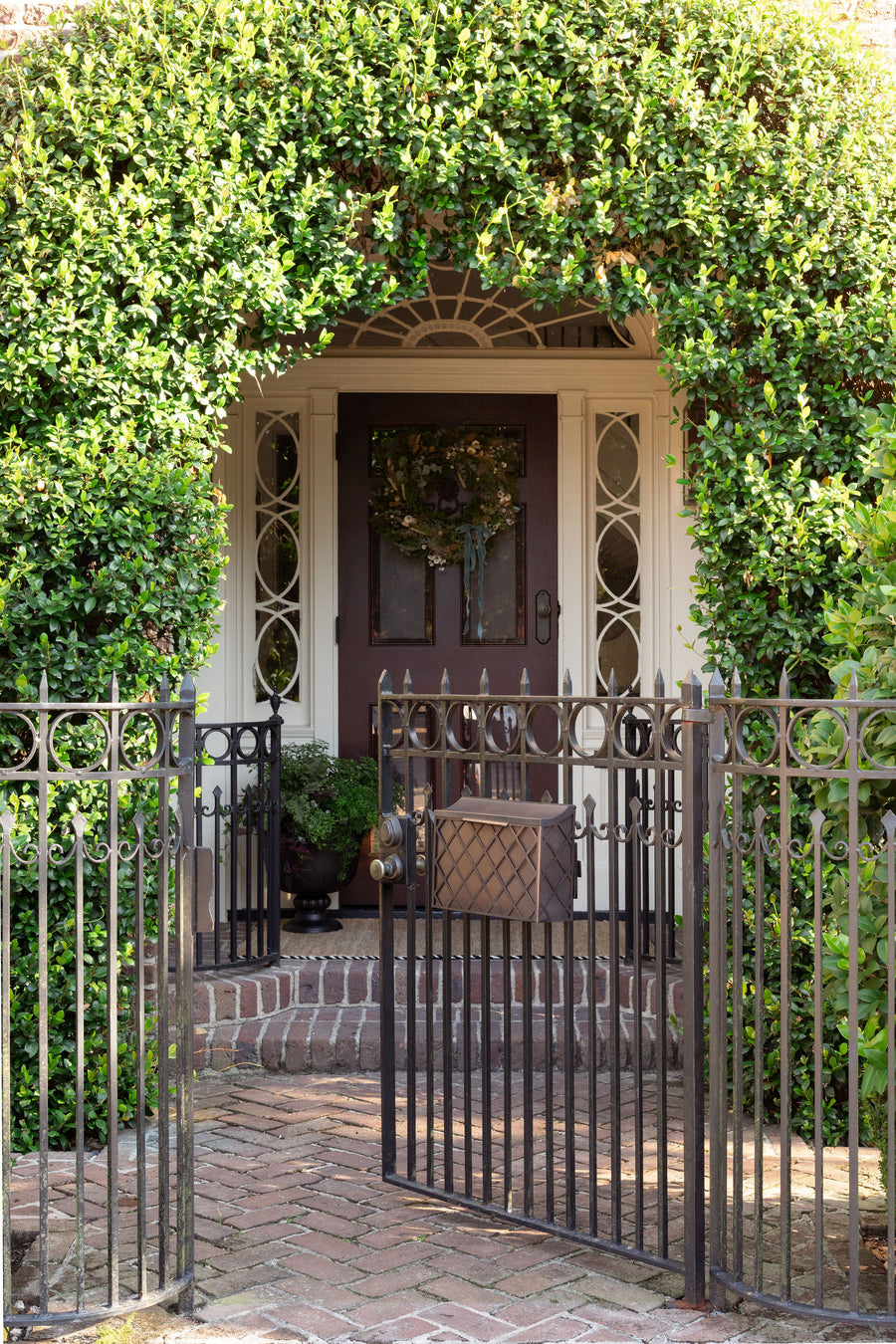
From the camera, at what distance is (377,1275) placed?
335 cm

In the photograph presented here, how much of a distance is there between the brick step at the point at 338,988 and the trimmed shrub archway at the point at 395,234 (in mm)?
1543

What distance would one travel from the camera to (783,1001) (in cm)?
A: 323

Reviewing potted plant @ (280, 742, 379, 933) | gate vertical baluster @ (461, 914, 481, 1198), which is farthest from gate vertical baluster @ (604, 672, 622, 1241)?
potted plant @ (280, 742, 379, 933)

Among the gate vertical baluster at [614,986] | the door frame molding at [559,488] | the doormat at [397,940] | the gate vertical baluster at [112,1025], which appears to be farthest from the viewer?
the door frame molding at [559,488]

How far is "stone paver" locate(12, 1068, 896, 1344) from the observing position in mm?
3051

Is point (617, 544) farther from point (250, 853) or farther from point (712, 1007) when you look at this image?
point (712, 1007)

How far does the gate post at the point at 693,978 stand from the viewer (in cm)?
321

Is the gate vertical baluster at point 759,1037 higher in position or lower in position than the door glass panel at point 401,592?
lower

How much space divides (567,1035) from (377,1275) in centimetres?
84

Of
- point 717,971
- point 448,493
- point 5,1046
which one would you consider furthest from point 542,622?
point 5,1046

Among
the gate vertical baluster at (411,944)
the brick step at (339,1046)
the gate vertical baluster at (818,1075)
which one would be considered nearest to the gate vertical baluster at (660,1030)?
the gate vertical baluster at (818,1075)

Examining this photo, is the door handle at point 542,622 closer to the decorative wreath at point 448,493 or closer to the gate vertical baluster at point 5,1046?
the decorative wreath at point 448,493

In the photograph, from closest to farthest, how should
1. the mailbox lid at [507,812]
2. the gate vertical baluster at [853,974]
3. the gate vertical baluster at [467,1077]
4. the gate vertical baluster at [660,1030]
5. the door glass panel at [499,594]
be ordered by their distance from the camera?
the gate vertical baluster at [853,974]
the gate vertical baluster at [660,1030]
the mailbox lid at [507,812]
the gate vertical baluster at [467,1077]
the door glass panel at [499,594]

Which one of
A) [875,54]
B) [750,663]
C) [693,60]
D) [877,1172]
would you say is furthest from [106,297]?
[877,1172]
